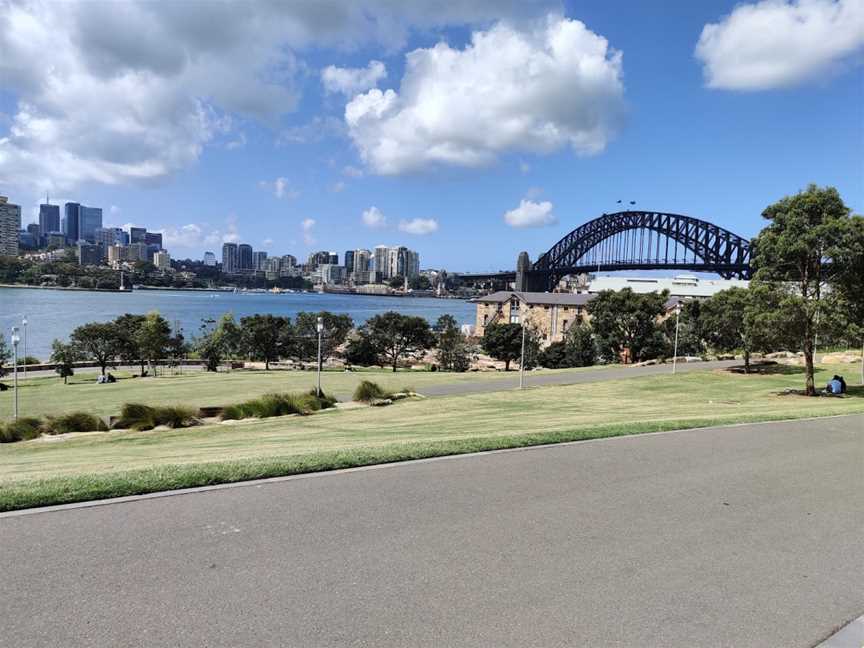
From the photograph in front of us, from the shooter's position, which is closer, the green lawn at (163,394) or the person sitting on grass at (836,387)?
the person sitting on grass at (836,387)

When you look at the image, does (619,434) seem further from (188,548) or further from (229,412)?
(229,412)

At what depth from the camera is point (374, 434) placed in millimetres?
13164

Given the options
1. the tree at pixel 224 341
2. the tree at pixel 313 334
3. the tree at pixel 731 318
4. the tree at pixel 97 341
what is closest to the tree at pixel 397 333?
the tree at pixel 313 334

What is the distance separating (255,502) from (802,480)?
7.40 meters

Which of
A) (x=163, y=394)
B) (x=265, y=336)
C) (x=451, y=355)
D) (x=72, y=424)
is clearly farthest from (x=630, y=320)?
(x=72, y=424)

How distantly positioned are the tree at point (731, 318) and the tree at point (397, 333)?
34.3 meters

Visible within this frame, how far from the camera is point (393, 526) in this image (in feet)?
19.4

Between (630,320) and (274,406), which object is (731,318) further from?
(630,320)

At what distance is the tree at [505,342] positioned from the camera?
71.7 meters

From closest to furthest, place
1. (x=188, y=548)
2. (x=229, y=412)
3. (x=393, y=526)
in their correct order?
(x=188, y=548), (x=393, y=526), (x=229, y=412)

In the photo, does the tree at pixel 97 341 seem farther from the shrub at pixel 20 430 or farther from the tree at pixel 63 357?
the shrub at pixel 20 430

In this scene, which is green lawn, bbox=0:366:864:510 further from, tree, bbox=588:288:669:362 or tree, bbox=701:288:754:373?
tree, bbox=588:288:669:362

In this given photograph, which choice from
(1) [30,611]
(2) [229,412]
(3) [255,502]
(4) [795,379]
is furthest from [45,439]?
(4) [795,379]

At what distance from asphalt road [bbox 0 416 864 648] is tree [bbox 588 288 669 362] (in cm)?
4696
